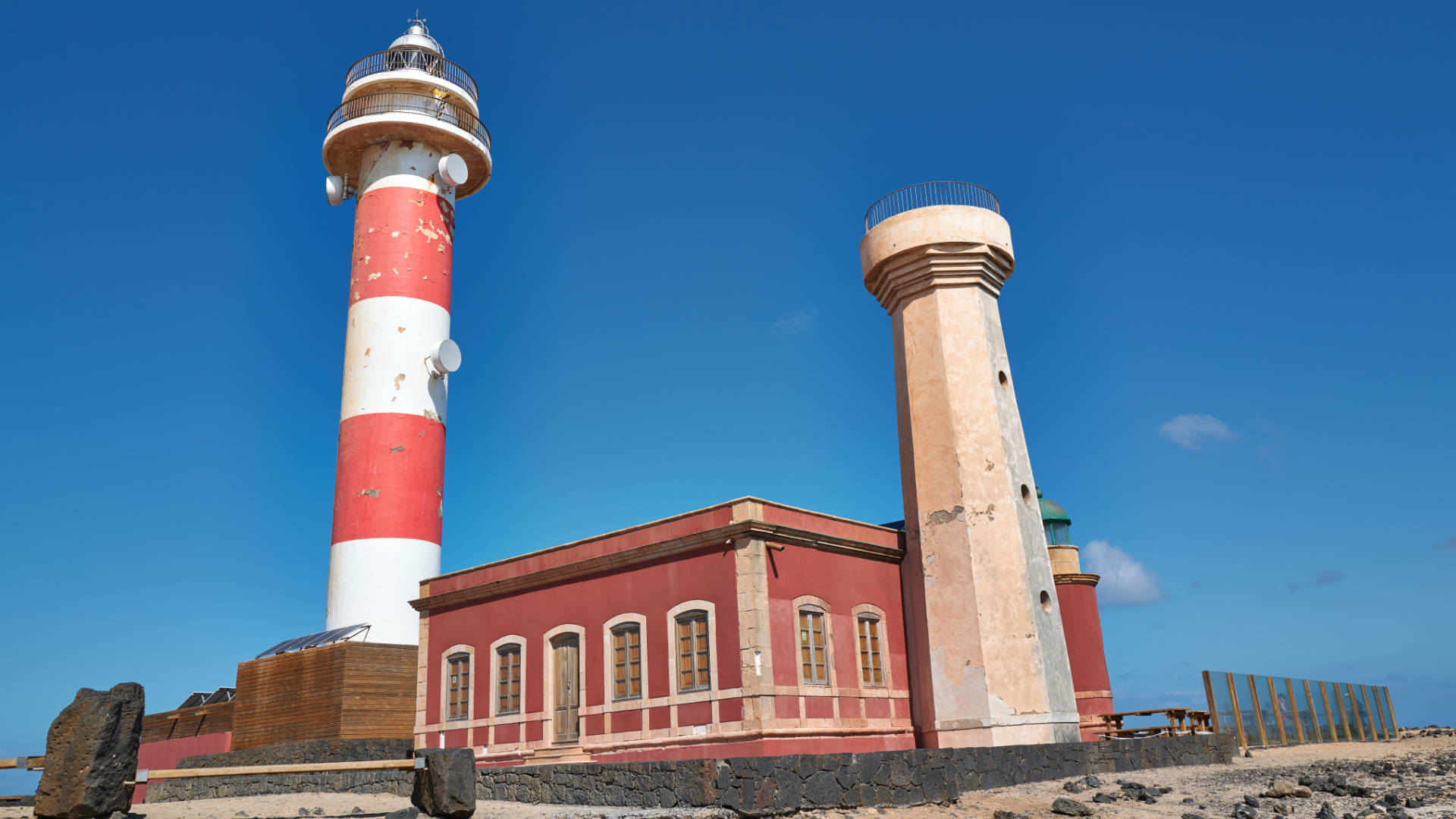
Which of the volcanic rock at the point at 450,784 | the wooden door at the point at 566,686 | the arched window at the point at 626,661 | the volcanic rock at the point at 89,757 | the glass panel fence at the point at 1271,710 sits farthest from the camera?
the glass panel fence at the point at 1271,710

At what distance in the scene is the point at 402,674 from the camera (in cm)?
2211

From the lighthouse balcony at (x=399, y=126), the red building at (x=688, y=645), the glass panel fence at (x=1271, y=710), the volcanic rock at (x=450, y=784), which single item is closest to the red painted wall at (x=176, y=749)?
the red building at (x=688, y=645)

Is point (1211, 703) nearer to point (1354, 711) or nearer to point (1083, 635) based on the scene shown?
point (1083, 635)

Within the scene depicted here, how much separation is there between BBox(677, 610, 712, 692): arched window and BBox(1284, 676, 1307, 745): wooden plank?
17.0 metres

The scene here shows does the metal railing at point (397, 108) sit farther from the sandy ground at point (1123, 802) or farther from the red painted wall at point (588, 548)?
A: the sandy ground at point (1123, 802)

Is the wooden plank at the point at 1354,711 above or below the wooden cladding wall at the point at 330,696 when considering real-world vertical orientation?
below

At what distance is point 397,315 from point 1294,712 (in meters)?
25.0

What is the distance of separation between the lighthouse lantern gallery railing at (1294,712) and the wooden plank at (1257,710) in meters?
0.02

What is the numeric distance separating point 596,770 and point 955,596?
26.3 feet

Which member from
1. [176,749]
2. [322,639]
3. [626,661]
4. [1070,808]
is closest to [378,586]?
[322,639]

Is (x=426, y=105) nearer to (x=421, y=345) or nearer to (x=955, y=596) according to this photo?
(x=421, y=345)

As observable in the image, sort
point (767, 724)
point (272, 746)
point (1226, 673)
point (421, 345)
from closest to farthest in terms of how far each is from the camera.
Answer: point (767, 724) → point (272, 746) → point (1226, 673) → point (421, 345)

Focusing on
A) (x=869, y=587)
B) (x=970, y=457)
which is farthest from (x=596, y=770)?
(x=970, y=457)

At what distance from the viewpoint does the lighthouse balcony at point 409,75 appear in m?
27.3
